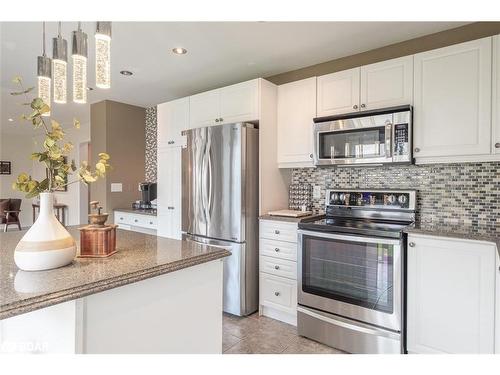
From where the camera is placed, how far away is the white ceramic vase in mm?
1079

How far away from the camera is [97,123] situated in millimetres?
4301

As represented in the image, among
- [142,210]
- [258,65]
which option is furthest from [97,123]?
[258,65]

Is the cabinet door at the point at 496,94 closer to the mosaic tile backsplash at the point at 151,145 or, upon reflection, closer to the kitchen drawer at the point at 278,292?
the kitchen drawer at the point at 278,292

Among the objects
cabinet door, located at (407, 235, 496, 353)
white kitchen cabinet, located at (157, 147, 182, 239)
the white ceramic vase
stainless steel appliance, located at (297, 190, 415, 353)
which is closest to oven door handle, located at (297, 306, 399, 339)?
stainless steel appliance, located at (297, 190, 415, 353)

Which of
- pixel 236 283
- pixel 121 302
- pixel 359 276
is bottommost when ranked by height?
pixel 236 283

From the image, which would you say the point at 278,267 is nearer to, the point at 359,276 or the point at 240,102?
the point at 359,276

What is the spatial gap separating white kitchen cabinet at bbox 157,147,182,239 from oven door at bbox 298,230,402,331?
1.50 meters

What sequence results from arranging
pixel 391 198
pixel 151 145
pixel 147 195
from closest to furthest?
pixel 391 198 → pixel 147 195 → pixel 151 145

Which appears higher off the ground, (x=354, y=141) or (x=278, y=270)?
(x=354, y=141)

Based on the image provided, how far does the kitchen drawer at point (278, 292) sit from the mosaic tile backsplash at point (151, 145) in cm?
259

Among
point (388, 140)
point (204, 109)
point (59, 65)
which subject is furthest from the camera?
point (204, 109)

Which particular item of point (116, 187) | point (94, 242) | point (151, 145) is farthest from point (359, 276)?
point (151, 145)

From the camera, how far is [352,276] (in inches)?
85.5

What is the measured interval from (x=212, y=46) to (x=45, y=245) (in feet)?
6.74
